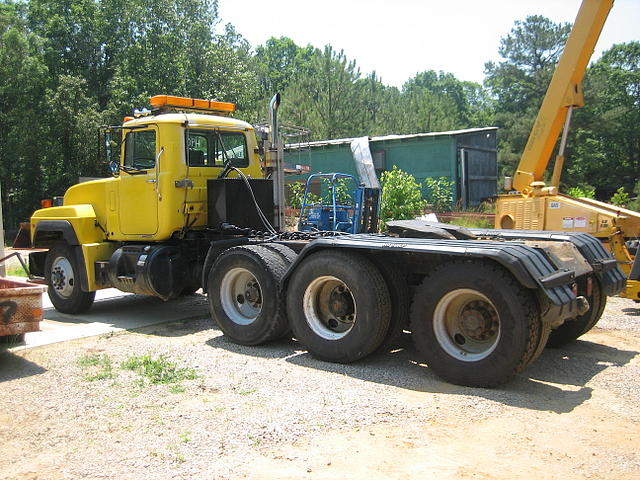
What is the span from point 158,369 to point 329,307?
1.81m

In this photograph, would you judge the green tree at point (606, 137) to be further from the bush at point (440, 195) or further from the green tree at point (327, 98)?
the bush at point (440, 195)

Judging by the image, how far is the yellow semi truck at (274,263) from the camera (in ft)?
17.3

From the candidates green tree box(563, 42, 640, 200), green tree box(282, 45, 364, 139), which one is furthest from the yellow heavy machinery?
green tree box(563, 42, 640, 200)

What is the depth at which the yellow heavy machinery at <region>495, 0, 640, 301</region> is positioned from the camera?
1007 centimetres

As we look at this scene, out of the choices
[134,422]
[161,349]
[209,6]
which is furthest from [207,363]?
[209,6]

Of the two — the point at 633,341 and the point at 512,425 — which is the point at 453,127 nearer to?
the point at 633,341

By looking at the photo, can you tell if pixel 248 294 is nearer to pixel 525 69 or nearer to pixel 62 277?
pixel 62 277

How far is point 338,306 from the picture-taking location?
6348 mm

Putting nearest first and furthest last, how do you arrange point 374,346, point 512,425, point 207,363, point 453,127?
point 512,425 < point 374,346 < point 207,363 < point 453,127

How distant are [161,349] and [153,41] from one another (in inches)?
1038

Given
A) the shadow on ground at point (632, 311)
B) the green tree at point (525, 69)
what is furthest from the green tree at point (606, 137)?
the shadow on ground at point (632, 311)

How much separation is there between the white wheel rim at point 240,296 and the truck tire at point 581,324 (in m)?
3.32

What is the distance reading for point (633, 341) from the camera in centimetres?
710

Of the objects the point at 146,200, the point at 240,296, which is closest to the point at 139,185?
the point at 146,200
